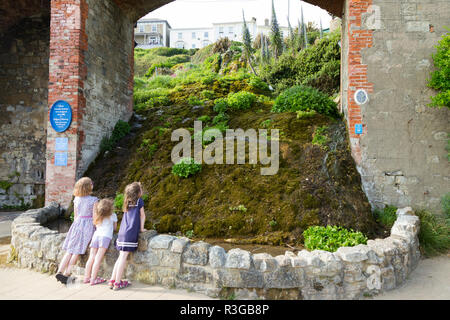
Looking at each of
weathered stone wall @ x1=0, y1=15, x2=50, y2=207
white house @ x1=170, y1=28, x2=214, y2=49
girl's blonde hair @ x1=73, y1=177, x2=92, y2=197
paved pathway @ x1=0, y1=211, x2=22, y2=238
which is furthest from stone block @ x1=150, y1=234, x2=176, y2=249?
white house @ x1=170, y1=28, x2=214, y2=49

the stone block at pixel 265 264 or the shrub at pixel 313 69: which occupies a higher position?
the shrub at pixel 313 69

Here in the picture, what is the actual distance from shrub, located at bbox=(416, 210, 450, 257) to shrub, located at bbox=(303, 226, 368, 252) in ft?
4.63

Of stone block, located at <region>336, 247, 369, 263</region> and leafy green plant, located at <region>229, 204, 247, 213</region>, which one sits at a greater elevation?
leafy green plant, located at <region>229, 204, 247, 213</region>

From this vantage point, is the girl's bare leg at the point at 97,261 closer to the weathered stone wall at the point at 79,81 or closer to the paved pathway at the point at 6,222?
the weathered stone wall at the point at 79,81

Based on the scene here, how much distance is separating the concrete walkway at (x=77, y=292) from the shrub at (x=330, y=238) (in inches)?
75.8

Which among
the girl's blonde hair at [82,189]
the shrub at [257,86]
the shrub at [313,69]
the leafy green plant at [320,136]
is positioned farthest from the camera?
the shrub at [313,69]

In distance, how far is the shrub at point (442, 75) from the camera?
5.57 meters

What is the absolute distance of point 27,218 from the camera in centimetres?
498

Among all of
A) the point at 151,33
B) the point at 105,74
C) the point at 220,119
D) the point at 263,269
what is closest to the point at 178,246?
the point at 263,269

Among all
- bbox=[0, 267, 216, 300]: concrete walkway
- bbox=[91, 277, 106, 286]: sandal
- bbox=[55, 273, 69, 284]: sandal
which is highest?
bbox=[55, 273, 69, 284]: sandal

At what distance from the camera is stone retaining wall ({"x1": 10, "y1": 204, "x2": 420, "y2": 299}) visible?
328 centimetres

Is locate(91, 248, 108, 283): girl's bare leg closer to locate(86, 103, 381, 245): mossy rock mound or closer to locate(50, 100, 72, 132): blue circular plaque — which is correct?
locate(86, 103, 381, 245): mossy rock mound

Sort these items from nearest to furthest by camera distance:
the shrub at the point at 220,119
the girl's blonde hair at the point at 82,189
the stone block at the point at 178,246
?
the stone block at the point at 178,246 → the girl's blonde hair at the point at 82,189 → the shrub at the point at 220,119

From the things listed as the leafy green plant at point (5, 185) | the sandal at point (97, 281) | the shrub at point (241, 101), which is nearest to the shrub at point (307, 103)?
the shrub at point (241, 101)
